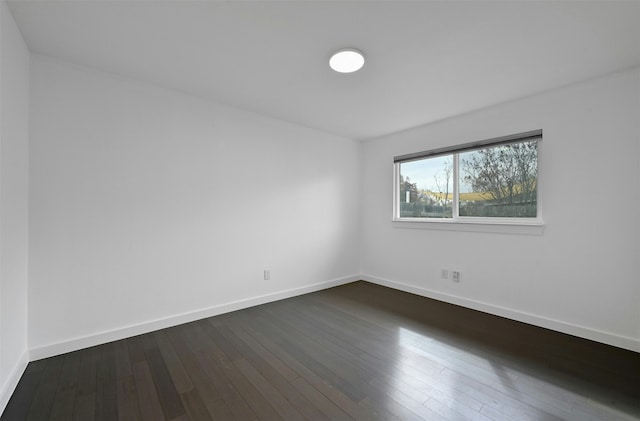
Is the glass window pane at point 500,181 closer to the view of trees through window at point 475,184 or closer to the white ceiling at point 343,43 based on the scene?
the view of trees through window at point 475,184

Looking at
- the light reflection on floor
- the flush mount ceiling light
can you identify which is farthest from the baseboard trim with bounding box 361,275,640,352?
the flush mount ceiling light

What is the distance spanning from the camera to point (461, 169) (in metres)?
3.39

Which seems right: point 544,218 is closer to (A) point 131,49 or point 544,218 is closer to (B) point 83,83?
(A) point 131,49

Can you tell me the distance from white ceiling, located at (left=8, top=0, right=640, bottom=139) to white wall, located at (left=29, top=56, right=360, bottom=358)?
336 millimetres

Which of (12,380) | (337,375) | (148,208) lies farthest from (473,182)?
(12,380)

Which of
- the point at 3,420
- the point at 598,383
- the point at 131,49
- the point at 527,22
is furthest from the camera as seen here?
the point at 131,49

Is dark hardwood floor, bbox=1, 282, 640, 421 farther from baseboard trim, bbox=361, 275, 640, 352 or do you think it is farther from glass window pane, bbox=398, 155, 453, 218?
glass window pane, bbox=398, 155, 453, 218

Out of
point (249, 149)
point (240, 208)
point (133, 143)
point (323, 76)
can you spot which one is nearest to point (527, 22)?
point (323, 76)

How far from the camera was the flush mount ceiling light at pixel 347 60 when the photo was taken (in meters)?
1.96

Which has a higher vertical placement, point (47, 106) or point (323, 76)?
point (323, 76)

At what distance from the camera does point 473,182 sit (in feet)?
10.7

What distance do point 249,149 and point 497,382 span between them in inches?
122

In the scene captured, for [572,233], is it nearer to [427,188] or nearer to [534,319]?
[534,319]

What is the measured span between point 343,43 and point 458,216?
8.35 feet
